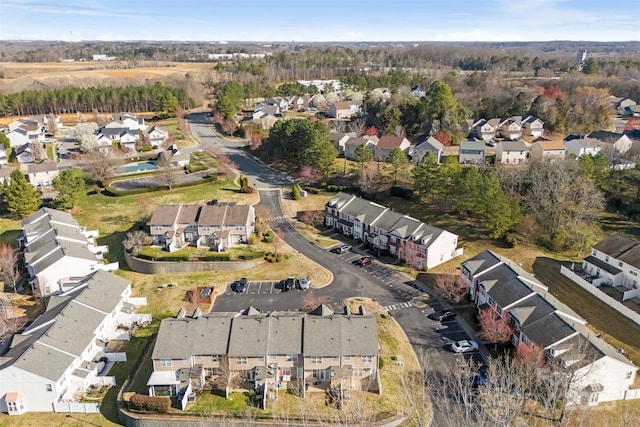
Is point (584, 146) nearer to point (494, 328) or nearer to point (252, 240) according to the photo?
point (494, 328)

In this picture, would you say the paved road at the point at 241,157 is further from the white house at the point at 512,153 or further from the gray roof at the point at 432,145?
the white house at the point at 512,153

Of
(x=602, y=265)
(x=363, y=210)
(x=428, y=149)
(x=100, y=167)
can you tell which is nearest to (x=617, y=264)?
(x=602, y=265)

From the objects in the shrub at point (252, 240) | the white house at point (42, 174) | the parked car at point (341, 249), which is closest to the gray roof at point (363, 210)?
the parked car at point (341, 249)

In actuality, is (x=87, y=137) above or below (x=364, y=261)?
above

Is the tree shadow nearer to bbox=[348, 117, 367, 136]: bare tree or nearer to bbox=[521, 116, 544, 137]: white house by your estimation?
bbox=[348, 117, 367, 136]: bare tree

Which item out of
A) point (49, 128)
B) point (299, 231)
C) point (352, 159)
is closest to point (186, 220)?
point (299, 231)

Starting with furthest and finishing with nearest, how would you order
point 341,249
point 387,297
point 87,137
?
1. point 87,137
2. point 341,249
3. point 387,297

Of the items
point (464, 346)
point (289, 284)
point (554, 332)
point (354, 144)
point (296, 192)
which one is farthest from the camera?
point (354, 144)
